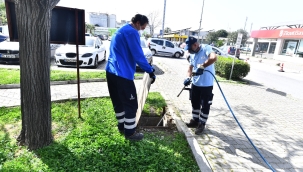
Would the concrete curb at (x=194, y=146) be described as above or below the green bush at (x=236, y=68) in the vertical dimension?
below

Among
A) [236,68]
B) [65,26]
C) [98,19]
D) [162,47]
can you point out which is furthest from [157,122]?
[98,19]

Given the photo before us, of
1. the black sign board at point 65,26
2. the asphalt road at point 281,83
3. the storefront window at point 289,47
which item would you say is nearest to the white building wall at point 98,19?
the storefront window at point 289,47

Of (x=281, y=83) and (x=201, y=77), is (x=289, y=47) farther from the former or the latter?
(x=201, y=77)

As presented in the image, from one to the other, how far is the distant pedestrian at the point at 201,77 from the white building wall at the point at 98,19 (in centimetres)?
8357

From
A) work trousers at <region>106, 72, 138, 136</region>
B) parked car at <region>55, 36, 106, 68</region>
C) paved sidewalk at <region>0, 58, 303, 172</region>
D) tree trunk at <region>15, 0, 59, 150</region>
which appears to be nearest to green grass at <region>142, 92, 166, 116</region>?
paved sidewalk at <region>0, 58, 303, 172</region>

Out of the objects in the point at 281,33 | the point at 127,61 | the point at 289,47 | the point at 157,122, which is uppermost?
the point at 281,33

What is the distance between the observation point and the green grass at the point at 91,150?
2562 millimetres

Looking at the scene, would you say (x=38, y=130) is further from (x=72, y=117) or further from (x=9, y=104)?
(x=9, y=104)

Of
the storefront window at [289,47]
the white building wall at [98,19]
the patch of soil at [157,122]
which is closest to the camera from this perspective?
the patch of soil at [157,122]

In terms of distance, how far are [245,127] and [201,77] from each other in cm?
182

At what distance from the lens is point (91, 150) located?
113 inches

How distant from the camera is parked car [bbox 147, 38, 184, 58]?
687 inches

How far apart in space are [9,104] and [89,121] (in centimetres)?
208

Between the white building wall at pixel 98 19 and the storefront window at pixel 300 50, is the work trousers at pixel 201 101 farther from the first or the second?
the white building wall at pixel 98 19
